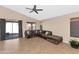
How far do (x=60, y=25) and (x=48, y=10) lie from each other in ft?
1.63

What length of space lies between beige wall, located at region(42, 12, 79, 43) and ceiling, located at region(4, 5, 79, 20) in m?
0.10

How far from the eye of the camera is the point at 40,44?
8.75 ft

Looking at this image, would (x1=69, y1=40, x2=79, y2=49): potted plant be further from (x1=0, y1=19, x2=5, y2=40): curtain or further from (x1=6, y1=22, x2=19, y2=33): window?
(x1=0, y1=19, x2=5, y2=40): curtain

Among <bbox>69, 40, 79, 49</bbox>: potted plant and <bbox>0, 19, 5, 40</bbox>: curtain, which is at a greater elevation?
<bbox>0, 19, 5, 40</bbox>: curtain

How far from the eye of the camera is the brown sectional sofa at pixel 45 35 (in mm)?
2551

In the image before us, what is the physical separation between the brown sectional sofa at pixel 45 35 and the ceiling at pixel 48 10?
1.25ft

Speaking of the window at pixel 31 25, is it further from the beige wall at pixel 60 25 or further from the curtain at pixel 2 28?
the curtain at pixel 2 28

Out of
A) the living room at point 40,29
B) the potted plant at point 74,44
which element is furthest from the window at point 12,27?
the potted plant at point 74,44

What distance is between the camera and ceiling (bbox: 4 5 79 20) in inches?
99.3

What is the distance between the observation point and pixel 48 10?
2689 mm

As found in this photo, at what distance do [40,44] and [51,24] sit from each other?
59 centimetres

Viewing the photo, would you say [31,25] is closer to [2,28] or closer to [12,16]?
[12,16]

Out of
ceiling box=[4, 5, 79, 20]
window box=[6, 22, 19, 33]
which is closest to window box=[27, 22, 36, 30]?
ceiling box=[4, 5, 79, 20]
